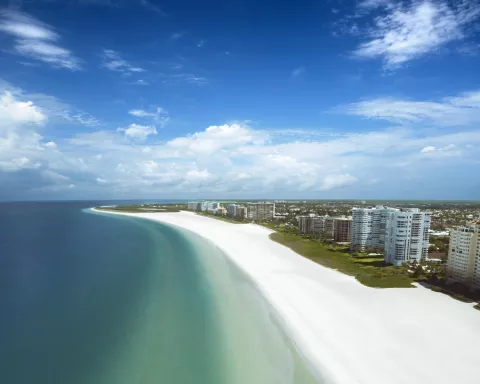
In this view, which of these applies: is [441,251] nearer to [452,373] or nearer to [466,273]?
[466,273]

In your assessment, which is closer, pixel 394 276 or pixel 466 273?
pixel 466 273

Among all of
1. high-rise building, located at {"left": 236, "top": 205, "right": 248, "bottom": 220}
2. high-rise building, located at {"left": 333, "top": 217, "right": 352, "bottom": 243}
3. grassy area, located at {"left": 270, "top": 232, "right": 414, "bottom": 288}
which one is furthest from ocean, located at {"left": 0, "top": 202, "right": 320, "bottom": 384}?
high-rise building, located at {"left": 236, "top": 205, "right": 248, "bottom": 220}

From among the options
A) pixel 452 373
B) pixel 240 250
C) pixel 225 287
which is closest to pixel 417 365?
pixel 452 373

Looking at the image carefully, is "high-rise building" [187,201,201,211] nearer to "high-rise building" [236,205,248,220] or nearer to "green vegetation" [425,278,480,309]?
"high-rise building" [236,205,248,220]

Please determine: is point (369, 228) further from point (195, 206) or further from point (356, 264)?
point (195, 206)

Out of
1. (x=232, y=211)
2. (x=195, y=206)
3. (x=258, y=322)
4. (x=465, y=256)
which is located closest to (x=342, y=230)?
(x=465, y=256)

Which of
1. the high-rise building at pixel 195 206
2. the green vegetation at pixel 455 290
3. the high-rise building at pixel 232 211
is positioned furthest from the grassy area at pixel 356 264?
the high-rise building at pixel 195 206

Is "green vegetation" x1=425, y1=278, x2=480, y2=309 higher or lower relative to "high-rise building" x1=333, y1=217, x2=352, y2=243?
lower
